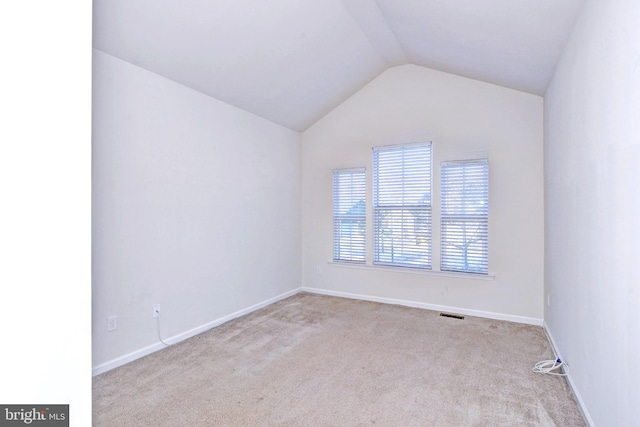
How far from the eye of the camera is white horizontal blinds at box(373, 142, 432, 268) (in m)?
4.25

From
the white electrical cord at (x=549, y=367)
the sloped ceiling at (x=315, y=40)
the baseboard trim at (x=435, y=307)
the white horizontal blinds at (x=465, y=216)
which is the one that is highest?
the sloped ceiling at (x=315, y=40)

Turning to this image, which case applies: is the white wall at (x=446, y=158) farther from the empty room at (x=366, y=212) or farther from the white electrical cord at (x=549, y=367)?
the white electrical cord at (x=549, y=367)

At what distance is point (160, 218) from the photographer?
3037mm

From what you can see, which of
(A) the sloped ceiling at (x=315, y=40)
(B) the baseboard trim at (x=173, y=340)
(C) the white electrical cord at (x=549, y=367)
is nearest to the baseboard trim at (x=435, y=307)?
(B) the baseboard trim at (x=173, y=340)

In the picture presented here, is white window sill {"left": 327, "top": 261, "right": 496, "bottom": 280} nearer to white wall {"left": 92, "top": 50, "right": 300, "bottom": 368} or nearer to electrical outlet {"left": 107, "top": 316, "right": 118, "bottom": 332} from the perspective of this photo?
white wall {"left": 92, "top": 50, "right": 300, "bottom": 368}

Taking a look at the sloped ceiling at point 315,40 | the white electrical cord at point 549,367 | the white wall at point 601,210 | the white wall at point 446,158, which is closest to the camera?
the white wall at point 601,210

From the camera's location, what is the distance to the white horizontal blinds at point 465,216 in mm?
3908

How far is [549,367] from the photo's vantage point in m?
2.61

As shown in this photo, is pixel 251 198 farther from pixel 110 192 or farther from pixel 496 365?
pixel 496 365

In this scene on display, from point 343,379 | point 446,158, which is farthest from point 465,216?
point 343,379

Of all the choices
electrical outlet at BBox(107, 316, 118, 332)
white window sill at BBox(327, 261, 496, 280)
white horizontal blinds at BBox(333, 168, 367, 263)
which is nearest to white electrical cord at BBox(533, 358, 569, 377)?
white window sill at BBox(327, 261, 496, 280)

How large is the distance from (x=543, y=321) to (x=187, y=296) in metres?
3.80

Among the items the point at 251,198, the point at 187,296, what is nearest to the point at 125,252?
the point at 187,296

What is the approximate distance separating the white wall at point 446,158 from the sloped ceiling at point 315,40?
12.2 inches
